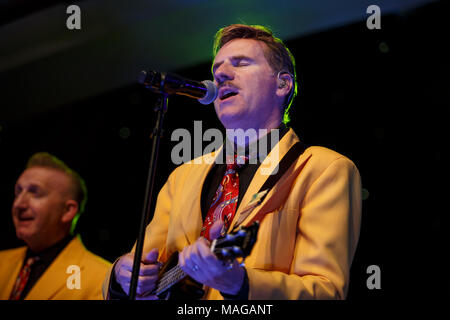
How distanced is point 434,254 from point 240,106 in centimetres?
147

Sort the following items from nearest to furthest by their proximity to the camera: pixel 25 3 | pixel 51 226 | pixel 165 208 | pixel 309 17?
pixel 165 208 → pixel 309 17 → pixel 51 226 → pixel 25 3

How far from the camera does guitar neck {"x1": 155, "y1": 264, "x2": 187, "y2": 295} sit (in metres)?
1.76

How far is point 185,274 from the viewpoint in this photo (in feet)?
5.65

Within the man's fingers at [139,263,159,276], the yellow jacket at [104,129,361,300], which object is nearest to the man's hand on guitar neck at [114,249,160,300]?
the man's fingers at [139,263,159,276]

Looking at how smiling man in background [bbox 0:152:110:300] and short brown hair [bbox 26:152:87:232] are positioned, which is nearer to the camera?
smiling man in background [bbox 0:152:110:300]

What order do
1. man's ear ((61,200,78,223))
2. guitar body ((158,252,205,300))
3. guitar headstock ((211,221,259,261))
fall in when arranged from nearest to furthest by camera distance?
guitar headstock ((211,221,259,261)) < guitar body ((158,252,205,300)) < man's ear ((61,200,78,223))

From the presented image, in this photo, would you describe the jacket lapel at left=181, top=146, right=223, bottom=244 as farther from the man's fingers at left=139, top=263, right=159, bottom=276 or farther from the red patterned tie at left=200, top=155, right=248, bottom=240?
the man's fingers at left=139, top=263, right=159, bottom=276

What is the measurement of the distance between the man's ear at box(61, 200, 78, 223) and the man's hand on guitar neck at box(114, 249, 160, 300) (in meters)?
2.16

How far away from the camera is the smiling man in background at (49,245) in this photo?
3.53 metres

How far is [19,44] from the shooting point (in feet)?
15.8

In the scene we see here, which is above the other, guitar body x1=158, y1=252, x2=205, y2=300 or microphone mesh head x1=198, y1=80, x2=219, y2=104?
microphone mesh head x1=198, y1=80, x2=219, y2=104

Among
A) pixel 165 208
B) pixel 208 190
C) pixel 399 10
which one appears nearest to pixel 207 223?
pixel 208 190

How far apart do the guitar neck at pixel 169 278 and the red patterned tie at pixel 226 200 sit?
27 centimetres

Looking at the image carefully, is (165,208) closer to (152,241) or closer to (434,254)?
(152,241)
